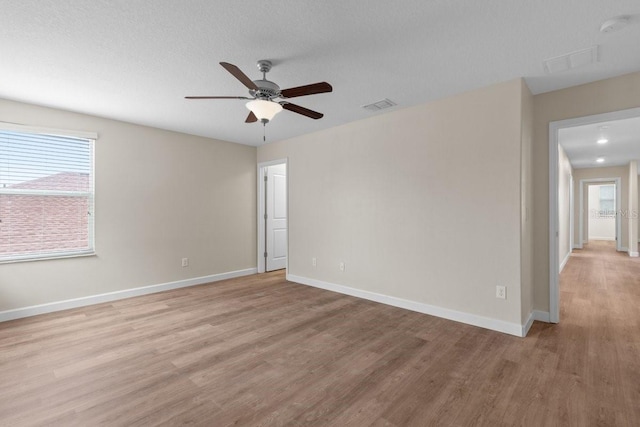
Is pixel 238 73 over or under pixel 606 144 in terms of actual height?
under

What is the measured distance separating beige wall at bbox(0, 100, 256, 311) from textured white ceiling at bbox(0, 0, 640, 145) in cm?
88

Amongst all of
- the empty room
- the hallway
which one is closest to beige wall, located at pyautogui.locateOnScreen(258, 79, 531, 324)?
the empty room

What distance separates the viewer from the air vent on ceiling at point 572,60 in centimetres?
240

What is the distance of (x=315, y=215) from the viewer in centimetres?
491

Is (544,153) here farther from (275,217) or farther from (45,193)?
(45,193)

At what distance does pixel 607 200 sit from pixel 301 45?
13742 mm

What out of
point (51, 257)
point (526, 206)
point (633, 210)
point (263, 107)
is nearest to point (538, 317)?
point (526, 206)

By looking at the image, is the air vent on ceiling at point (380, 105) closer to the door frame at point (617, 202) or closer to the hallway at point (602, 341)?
the hallway at point (602, 341)

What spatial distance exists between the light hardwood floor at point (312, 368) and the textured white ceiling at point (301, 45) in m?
2.53

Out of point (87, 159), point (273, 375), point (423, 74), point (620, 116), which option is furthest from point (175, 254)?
point (620, 116)

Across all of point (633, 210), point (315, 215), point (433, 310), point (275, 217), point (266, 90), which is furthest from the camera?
point (633, 210)

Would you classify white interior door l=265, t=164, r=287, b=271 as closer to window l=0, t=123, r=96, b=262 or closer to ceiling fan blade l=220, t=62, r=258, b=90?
window l=0, t=123, r=96, b=262

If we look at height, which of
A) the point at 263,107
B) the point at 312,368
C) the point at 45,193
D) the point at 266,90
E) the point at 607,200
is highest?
the point at 266,90

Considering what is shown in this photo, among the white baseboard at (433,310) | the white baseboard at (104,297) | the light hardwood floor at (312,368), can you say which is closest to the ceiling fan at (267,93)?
the light hardwood floor at (312,368)
